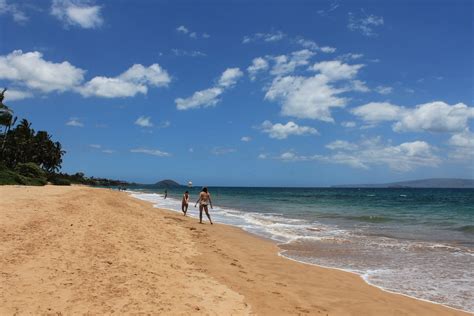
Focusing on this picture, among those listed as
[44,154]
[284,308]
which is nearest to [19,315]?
[284,308]

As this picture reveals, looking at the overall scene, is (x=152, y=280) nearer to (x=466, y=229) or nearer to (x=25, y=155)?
(x=466, y=229)

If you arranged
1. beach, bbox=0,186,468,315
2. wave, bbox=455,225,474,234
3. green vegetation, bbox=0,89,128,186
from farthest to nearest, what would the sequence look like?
green vegetation, bbox=0,89,128,186 → wave, bbox=455,225,474,234 → beach, bbox=0,186,468,315

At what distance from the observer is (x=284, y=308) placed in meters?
6.57

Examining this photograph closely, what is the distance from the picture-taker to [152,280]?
22.8 feet

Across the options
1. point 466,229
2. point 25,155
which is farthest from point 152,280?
point 25,155

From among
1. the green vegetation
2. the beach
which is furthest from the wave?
the green vegetation

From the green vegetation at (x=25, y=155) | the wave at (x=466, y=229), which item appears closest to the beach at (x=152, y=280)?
the wave at (x=466, y=229)

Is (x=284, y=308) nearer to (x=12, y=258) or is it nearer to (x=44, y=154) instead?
(x=12, y=258)

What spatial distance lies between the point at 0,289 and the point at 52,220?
19.9ft

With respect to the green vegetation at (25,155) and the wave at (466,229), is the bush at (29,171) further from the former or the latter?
the wave at (466,229)

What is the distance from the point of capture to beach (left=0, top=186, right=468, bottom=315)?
5.85 meters

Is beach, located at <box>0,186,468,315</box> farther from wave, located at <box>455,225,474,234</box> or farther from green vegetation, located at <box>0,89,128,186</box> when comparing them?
green vegetation, located at <box>0,89,128,186</box>

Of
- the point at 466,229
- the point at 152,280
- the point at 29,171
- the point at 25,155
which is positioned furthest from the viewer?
the point at 25,155

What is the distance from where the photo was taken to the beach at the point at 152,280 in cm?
585
